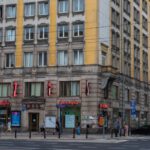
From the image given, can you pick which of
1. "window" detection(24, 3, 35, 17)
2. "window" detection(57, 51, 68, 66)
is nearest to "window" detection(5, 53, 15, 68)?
"window" detection(24, 3, 35, 17)

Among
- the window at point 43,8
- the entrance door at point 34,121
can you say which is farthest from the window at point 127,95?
the window at point 43,8

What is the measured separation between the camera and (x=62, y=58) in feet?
207

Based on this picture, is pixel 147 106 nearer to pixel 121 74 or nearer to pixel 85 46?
pixel 121 74

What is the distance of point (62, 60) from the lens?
63.0m

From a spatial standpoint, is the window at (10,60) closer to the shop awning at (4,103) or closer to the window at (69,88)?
the shop awning at (4,103)

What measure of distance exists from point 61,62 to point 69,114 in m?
6.92

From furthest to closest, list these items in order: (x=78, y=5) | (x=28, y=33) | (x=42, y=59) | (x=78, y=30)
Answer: (x=28, y=33) < (x=42, y=59) < (x=78, y=5) < (x=78, y=30)

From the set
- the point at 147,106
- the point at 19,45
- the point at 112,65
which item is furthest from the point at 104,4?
the point at 147,106

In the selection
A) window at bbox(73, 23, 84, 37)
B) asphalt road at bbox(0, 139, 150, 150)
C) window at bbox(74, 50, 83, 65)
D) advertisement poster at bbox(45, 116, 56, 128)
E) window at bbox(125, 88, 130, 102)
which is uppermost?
window at bbox(73, 23, 84, 37)

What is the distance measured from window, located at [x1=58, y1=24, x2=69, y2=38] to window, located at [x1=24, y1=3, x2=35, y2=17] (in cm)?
472

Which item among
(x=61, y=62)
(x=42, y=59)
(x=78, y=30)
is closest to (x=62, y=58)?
(x=61, y=62)

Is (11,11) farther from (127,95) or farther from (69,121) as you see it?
(127,95)

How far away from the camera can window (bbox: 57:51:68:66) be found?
62.8 meters

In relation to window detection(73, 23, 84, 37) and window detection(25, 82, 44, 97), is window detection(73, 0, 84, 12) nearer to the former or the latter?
window detection(73, 23, 84, 37)
